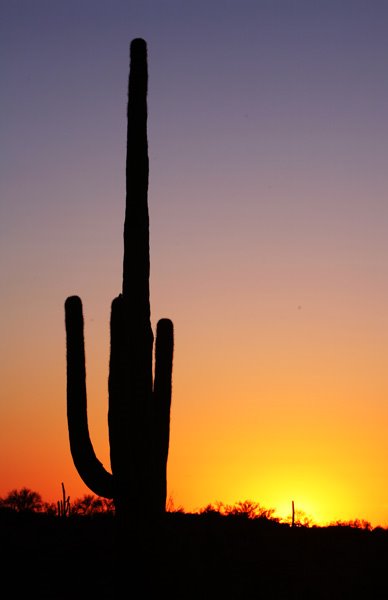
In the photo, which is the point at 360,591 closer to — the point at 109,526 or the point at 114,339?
the point at 109,526

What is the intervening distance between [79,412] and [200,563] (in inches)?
301

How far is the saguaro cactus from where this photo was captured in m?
14.6

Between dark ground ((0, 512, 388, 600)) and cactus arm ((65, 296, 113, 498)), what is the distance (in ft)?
6.32

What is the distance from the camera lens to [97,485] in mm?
14797

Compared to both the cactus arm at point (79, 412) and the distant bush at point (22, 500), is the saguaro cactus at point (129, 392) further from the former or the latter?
the distant bush at point (22, 500)

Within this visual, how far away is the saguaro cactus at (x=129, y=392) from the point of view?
14.6 metres

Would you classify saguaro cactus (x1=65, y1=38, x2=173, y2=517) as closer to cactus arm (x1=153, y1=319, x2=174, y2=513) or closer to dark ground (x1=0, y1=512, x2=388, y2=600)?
cactus arm (x1=153, y1=319, x2=174, y2=513)

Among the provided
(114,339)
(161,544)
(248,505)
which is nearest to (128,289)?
(114,339)

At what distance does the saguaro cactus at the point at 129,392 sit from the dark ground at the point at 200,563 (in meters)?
1.77

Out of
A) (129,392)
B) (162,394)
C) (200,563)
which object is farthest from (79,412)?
(200,563)

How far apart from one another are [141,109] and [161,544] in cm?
654

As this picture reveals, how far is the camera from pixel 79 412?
14711mm

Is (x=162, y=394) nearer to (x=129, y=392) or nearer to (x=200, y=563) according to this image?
(x=129, y=392)

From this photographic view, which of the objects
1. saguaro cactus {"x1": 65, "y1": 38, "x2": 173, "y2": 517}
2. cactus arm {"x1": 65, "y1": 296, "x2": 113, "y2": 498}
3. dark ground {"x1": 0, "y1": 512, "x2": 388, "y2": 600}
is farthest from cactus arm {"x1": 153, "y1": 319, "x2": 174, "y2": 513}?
dark ground {"x1": 0, "y1": 512, "x2": 388, "y2": 600}
